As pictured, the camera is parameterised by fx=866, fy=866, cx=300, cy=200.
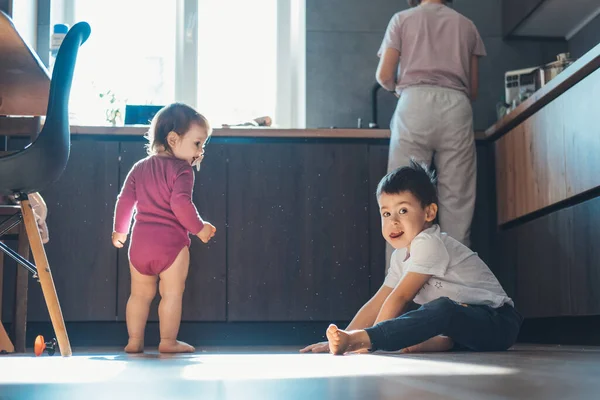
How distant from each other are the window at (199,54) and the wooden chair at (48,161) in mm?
2125

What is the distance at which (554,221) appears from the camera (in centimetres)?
288

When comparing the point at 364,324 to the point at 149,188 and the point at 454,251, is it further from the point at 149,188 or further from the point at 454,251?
the point at 149,188

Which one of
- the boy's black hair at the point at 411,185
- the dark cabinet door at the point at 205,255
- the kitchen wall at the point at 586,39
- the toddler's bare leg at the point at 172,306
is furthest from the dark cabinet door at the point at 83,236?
the kitchen wall at the point at 586,39

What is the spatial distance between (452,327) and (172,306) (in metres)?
0.88

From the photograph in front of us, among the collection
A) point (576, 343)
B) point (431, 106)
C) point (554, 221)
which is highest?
point (431, 106)

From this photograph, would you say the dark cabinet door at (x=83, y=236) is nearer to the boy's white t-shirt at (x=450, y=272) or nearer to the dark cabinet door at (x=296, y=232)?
the dark cabinet door at (x=296, y=232)

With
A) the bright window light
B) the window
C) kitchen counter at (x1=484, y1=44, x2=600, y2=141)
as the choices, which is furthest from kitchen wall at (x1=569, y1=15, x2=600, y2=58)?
the bright window light

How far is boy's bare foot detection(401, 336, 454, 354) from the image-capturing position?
6.53ft

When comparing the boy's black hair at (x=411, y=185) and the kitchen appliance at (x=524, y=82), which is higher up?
the kitchen appliance at (x=524, y=82)

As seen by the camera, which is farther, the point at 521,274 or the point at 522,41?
the point at 522,41

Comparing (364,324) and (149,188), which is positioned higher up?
(149,188)

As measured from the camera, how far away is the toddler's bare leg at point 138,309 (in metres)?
2.41

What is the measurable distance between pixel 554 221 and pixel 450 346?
981mm

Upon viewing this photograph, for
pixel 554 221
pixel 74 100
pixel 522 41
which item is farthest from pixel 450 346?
pixel 74 100
